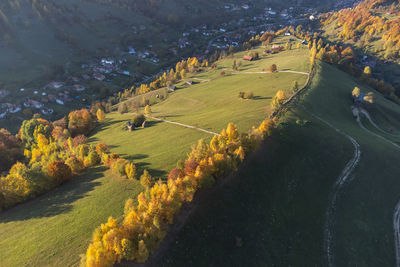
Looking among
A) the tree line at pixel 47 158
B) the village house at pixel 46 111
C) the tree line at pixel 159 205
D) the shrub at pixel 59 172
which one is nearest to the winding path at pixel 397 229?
the tree line at pixel 159 205

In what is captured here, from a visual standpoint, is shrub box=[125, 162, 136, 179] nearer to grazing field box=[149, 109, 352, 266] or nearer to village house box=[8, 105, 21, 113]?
grazing field box=[149, 109, 352, 266]

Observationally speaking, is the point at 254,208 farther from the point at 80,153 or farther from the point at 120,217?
the point at 80,153

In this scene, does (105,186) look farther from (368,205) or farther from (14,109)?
(14,109)

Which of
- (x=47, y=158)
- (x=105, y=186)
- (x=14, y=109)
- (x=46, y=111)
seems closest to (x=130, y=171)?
(x=105, y=186)

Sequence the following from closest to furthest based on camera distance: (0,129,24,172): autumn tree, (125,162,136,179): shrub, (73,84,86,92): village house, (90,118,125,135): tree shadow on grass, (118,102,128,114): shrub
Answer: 1. (125,162,136,179): shrub
2. (0,129,24,172): autumn tree
3. (90,118,125,135): tree shadow on grass
4. (118,102,128,114): shrub
5. (73,84,86,92): village house

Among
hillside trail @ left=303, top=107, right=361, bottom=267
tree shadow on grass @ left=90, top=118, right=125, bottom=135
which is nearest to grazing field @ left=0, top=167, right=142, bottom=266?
hillside trail @ left=303, top=107, right=361, bottom=267

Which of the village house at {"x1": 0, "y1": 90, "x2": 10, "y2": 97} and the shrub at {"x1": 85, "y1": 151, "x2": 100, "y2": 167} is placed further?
the village house at {"x1": 0, "y1": 90, "x2": 10, "y2": 97}

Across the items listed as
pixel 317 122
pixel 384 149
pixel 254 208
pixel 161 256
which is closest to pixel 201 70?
pixel 317 122
